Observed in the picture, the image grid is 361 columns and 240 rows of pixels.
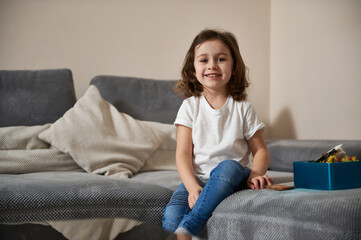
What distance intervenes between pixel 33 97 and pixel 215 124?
38.9 inches

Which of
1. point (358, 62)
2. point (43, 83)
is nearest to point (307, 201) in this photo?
point (358, 62)

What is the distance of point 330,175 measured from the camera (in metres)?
1.08

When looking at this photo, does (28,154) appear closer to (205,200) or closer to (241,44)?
(205,200)

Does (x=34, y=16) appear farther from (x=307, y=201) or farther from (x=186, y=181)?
(x=307, y=201)

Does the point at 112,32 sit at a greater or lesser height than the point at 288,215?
greater

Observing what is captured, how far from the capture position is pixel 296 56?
2607 millimetres

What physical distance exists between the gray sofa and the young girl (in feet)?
0.38

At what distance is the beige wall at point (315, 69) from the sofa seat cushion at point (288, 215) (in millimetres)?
1211

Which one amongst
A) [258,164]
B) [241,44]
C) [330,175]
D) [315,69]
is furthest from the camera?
[241,44]

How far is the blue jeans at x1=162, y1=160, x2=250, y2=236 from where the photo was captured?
3.67 ft

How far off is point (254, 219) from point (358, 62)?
1.34m

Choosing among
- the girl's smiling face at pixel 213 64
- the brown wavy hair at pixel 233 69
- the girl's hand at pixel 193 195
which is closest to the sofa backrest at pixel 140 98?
the brown wavy hair at pixel 233 69

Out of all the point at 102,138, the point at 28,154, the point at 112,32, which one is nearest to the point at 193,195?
the point at 102,138

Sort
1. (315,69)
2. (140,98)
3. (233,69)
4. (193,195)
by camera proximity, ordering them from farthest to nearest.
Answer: (315,69), (140,98), (233,69), (193,195)
